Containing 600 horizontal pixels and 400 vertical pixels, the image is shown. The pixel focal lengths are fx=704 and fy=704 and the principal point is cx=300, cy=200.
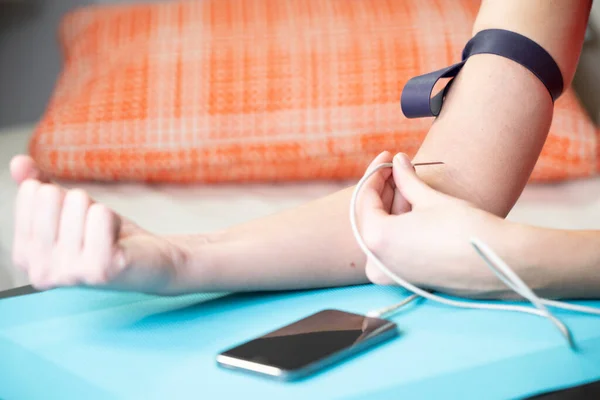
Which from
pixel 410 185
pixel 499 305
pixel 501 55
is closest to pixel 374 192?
pixel 410 185

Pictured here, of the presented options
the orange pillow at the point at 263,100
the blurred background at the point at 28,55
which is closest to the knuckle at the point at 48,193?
the orange pillow at the point at 263,100

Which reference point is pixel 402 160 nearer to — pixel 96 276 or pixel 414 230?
pixel 414 230

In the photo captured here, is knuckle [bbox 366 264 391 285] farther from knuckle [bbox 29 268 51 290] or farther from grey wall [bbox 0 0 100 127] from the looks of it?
grey wall [bbox 0 0 100 127]

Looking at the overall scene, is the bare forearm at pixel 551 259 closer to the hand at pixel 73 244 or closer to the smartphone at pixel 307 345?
the smartphone at pixel 307 345

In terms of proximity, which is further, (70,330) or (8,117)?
(8,117)

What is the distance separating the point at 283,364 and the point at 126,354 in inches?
5.8

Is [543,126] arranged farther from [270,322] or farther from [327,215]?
[270,322]

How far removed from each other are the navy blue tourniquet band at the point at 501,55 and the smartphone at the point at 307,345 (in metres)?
0.34

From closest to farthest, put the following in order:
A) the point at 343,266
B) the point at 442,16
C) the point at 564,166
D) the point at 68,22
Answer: the point at 343,266, the point at 564,166, the point at 442,16, the point at 68,22

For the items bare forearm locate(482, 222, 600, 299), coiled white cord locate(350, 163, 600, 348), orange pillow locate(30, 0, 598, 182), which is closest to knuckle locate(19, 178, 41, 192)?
coiled white cord locate(350, 163, 600, 348)

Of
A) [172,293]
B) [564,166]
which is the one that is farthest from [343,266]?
[564,166]

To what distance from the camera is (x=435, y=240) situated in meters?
0.64

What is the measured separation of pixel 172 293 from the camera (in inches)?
26.0

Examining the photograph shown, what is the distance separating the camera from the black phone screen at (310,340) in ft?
1.67
